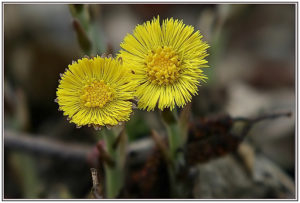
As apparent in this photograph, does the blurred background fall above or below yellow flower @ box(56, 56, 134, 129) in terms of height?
above

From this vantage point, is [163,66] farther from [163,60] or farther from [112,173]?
[112,173]

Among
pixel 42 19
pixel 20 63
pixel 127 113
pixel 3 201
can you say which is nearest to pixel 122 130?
pixel 127 113

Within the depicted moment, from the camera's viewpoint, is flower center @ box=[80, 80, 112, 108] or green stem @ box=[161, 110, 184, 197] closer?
flower center @ box=[80, 80, 112, 108]

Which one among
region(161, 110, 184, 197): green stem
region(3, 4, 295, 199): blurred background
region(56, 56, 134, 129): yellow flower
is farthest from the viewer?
region(3, 4, 295, 199): blurred background

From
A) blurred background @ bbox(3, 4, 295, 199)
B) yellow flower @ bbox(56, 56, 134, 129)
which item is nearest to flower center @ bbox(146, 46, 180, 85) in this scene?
yellow flower @ bbox(56, 56, 134, 129)

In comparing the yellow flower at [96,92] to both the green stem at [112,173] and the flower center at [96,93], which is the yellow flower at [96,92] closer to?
the flower center at [96,93]

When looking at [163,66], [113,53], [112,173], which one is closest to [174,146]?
[112,173]

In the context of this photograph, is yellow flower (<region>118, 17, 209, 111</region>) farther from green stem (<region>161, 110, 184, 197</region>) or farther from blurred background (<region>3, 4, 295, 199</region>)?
blurred background (<region>3, 4, 295, 199</region>)
